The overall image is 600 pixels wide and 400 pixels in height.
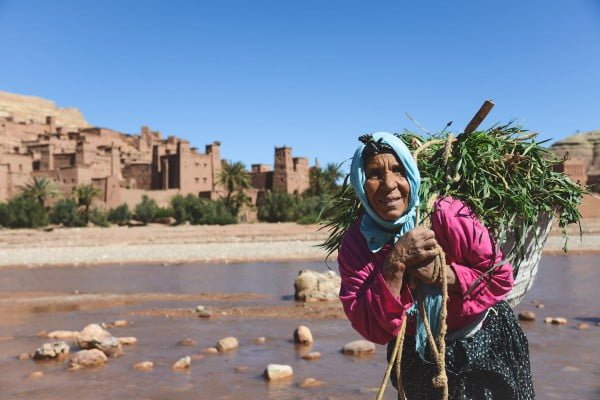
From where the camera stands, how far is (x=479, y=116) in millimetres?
2225

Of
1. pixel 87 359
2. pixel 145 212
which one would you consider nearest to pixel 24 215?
pixel 145 212

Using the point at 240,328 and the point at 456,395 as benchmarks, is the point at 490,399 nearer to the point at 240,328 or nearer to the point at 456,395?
the point at 456,395

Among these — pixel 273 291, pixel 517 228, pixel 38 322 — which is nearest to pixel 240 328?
pixel 38 322

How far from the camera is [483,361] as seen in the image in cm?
197

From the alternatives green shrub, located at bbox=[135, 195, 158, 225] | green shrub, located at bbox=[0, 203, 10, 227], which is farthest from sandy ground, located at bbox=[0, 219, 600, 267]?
green shrub, located at bbox=[135, 195, 158, 225]

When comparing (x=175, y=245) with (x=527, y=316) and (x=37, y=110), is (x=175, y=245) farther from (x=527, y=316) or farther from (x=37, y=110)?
(x=37, y=110)

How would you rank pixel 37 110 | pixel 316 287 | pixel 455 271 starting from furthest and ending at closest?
pixel 37 110 < pixel 316 287 < pixel 455 271

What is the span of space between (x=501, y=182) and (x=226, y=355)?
5.24 meters

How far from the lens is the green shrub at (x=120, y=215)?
146 ft

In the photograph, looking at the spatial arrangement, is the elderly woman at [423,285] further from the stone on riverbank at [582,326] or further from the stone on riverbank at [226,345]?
the stone on riverbank at [582,326]

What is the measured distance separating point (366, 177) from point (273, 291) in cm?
1160

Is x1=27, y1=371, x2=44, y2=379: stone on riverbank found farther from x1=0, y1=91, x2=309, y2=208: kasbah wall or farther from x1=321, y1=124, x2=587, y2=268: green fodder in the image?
x1=0, y1=91, x2=309, y2=208: kasbah wall

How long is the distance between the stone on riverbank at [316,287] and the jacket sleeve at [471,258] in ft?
30.9

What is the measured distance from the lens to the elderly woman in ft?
5.92
